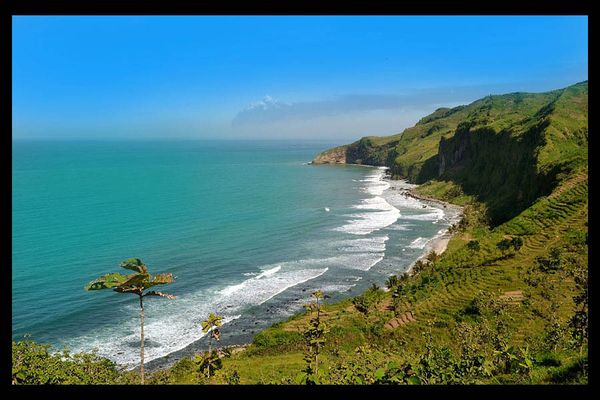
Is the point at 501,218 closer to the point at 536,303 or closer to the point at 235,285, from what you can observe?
the point at 536,303

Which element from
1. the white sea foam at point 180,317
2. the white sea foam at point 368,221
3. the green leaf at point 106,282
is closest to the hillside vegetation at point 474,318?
the white sea foam at point 180,317

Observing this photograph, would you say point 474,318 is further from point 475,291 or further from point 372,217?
point 372,217

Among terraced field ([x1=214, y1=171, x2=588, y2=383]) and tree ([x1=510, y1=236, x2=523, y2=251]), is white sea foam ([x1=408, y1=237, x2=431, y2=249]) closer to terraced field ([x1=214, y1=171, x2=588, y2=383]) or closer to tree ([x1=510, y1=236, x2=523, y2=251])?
terraced field ([x1=214, y1=171, x2=588, y2=383])

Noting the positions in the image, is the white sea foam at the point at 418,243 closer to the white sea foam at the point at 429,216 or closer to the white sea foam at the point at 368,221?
the white sea foam at the point at 368,221

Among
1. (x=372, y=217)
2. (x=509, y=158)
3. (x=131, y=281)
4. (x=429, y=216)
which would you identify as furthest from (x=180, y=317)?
(x=509, y=158)

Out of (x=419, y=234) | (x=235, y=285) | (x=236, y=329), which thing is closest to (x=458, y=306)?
(x=236, y=329)

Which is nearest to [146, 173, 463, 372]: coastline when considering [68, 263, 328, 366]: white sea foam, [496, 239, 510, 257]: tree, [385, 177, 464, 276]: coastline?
[385, 177, 464, 276]: coastline
